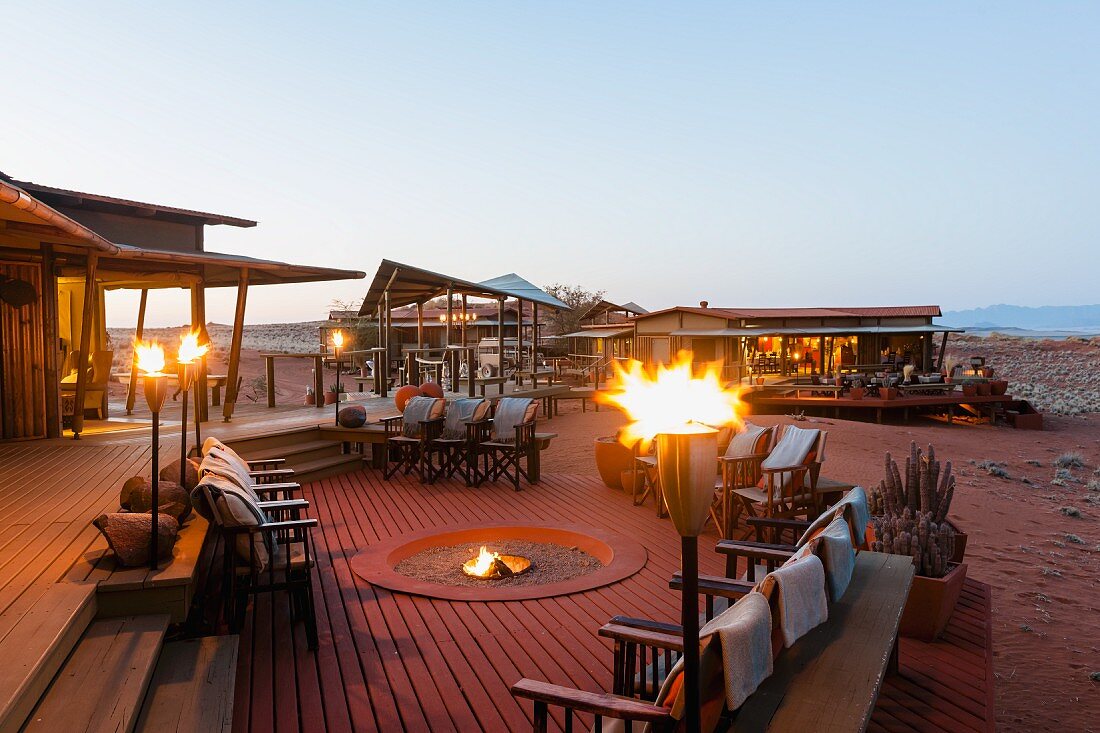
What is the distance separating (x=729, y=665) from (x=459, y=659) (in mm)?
2036

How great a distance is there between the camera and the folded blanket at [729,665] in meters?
1.75

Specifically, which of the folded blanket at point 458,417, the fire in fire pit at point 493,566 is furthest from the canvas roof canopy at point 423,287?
the fire in fire pit at point 493,566

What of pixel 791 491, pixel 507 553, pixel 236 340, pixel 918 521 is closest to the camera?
pixel 918 521

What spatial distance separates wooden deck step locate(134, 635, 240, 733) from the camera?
246cm

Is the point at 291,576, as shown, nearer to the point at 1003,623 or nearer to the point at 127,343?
the point at 1003,623

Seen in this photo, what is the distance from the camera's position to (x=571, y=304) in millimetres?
42969

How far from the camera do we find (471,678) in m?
3.19

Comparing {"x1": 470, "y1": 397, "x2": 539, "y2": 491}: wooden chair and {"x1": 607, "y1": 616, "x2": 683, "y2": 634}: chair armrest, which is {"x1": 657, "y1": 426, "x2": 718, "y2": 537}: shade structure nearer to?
{"x1": 607, "y1": 616, "x2": 683, "y2": 634}: chair armrest

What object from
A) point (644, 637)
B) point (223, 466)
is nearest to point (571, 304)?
point (223, 466)

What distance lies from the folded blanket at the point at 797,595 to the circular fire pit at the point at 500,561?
2.28m

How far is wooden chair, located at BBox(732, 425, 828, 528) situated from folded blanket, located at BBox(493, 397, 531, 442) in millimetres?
3313

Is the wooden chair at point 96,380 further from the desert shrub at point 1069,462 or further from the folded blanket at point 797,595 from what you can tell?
the desert shrub at point 1069,462

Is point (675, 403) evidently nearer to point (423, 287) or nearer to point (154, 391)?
point (154, 391)

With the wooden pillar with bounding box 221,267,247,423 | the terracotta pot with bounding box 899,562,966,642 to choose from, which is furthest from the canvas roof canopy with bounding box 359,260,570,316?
the terracotta pot with bounding box 899,562,966,642
